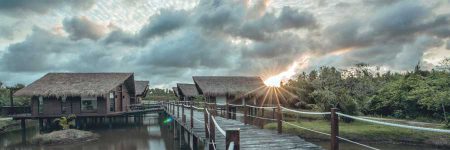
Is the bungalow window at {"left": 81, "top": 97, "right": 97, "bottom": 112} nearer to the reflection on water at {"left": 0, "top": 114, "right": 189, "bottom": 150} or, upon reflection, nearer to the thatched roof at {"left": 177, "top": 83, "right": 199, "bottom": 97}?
the reflection on water at {"left": 0, "top": 114, "right": 189, "bottom": 150}

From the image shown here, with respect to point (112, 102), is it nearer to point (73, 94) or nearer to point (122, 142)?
point (73, 94)

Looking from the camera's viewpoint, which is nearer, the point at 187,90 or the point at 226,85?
the point at 226,85

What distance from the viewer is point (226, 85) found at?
29.6 metres

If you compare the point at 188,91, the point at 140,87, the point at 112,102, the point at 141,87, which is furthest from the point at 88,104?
the point at 141,87

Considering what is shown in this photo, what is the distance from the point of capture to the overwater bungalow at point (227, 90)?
1121 inches

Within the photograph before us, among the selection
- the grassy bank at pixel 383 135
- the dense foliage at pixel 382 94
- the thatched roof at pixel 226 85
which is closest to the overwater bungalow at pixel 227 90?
the thatched roof at pixel 226 85

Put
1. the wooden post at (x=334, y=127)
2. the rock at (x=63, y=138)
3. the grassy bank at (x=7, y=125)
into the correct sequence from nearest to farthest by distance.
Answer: the wooden post at (x=334, y=127) → the rock at (x=63, y=138) → the grassy bank at (x=7, y=125)

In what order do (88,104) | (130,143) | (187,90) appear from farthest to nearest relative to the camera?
(187,90)
(88,104)
(130,143)

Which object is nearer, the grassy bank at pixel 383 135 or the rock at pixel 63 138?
the grassy bank at pixel 383 135

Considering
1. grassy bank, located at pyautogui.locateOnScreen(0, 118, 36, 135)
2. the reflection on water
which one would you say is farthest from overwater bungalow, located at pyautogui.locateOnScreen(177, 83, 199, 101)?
grassy bank, located at pyautogui.locateOnScreen(0, 118, 36, 135)

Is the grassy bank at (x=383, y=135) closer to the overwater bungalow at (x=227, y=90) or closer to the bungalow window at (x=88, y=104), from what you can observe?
the overwater bungalow at (x=227, y=90)

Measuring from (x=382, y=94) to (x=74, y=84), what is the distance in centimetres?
2640

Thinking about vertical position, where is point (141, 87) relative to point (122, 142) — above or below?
above

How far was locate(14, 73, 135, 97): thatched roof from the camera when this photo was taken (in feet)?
84.5
